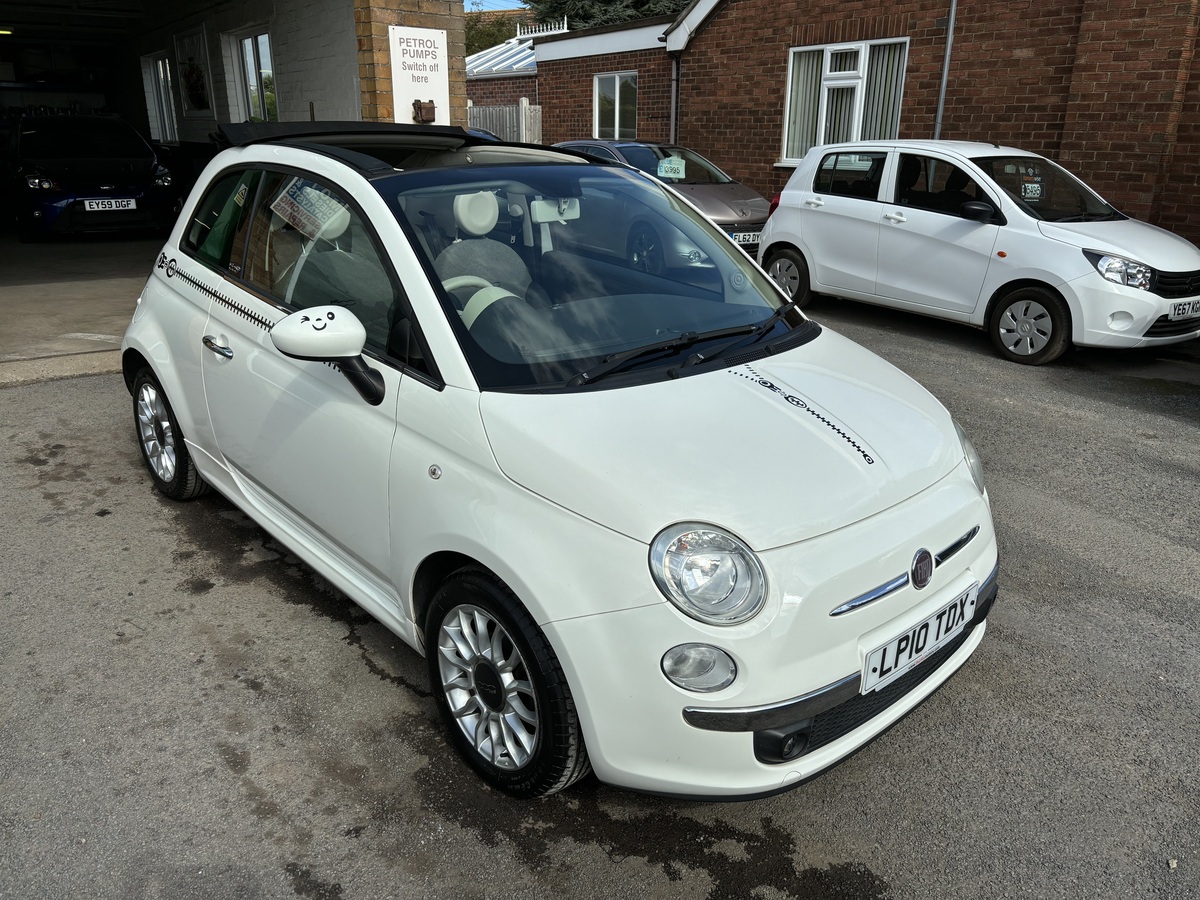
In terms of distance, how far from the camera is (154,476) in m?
4.53

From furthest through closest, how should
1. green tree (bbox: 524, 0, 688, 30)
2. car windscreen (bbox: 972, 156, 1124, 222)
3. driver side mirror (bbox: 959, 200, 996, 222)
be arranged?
green tree (bbox: 524, 0, 688, 30) < car windscreen (bbox: 972, 156, 1124, 222) < driver side mirror (bbox: 959, 200, 996, 222)

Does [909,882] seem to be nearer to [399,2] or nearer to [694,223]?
[694,223]

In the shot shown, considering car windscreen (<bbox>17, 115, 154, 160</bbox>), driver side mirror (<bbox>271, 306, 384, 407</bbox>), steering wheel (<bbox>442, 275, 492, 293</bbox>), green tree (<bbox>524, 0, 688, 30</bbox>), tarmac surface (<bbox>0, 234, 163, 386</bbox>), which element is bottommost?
tarmac surface (<bbox>0, 234, 163, 386</bbox>)

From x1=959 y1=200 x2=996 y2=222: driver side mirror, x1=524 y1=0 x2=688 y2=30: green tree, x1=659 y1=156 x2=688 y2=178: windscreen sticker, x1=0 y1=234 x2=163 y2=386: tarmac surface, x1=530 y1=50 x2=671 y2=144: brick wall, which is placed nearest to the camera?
x1=0 y1=234 x2=163 y2=386: tarmac surface

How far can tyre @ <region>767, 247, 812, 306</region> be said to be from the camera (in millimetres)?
9109

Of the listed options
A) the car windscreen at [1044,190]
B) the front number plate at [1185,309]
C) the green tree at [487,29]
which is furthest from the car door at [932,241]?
the green tree at [487,29]

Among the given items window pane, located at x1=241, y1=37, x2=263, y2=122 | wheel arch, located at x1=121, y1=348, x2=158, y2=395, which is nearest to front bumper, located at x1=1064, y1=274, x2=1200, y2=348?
wheel arch, located at x1=121, y1=348, x2=158, y2=395

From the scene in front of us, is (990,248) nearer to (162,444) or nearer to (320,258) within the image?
(320,258)

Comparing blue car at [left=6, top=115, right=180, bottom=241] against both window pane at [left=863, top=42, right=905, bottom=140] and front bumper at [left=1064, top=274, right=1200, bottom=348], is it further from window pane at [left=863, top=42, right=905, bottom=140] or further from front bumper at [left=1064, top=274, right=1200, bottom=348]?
front bumper at [left=1064, top=274, right=1200, bottom=348]

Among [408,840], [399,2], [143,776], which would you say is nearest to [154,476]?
[143,776]

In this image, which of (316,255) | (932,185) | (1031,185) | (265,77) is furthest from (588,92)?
(316,255)

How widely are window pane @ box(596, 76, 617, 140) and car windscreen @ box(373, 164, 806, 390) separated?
1507 centimetres

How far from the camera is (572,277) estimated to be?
9.62 feet

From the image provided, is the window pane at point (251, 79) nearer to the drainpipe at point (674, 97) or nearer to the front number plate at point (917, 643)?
the drainpipe at point (674, 97)
